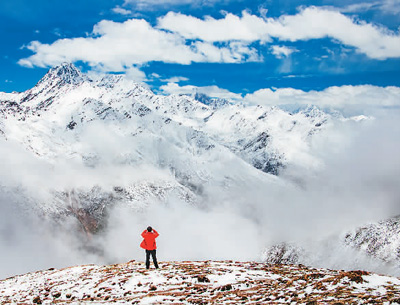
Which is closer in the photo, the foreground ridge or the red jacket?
the foreground ridge

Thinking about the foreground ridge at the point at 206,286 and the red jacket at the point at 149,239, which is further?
the red jacket at the point at 149,239

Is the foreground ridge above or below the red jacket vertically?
below

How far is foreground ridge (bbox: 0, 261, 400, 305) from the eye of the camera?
2103cm

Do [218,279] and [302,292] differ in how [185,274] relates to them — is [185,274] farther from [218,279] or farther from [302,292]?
[302,292]

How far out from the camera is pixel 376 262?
196m

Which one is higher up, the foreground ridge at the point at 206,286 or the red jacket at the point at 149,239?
the red jacket at the point at 149,239

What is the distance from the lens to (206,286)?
26719mm

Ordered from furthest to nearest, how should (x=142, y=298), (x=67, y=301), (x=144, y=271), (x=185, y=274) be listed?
1. (x=144, y=271)
2. (x=185, y=274)
3. (x=67, y=301)
4. (x=142, y=298)

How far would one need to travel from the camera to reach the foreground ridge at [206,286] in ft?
69.0

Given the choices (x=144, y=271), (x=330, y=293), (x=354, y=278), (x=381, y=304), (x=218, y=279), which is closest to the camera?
(x=381, y=304)

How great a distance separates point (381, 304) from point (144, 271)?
22.0 meters

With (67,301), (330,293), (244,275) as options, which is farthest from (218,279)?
(67,301)

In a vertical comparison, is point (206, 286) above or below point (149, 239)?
below

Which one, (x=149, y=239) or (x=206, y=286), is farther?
(x=149, y=239)
